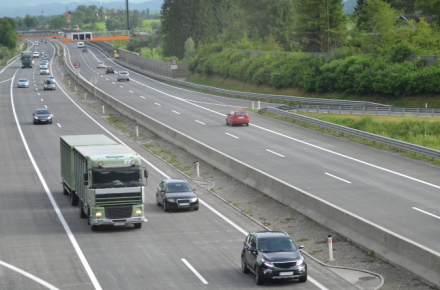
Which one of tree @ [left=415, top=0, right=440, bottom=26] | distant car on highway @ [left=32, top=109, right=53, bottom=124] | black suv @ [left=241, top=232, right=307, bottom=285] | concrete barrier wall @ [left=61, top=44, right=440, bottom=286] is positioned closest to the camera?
black suv @ [left=241, top=232, right=307, bottom=285]

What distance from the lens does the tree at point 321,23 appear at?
83.9m

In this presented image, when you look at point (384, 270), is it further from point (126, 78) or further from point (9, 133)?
point (126, 78)

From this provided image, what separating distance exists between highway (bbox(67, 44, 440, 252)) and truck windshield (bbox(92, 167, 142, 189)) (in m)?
8.40

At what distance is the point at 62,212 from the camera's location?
2728 centimetres

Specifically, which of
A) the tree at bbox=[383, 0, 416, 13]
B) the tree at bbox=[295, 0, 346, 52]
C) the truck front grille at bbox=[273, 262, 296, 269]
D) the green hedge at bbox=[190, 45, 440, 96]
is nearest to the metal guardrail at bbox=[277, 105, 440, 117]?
the green hedge at bbox=[190, 45, 440, 96]

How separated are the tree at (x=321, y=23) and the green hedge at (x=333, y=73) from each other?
538cm

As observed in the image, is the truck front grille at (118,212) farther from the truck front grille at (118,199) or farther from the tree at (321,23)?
the tree at (321,23)

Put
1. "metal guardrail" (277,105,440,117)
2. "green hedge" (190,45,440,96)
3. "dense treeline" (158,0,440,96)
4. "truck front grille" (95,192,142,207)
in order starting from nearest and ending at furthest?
"truck front grille" (95,192,142,207) → "metal guardrail" (277,105,440,117) → "green hedge" (190,45,440,96) → "dense treeline" (158,0,440,96)

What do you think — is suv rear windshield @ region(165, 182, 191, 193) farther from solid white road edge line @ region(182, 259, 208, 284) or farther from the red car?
the red car

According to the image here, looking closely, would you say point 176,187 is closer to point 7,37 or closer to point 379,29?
point 379,29

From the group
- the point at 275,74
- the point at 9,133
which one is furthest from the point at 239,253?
the point at 275,74

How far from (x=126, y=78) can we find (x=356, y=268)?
79831 millimetres

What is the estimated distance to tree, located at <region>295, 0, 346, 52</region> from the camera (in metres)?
83.9

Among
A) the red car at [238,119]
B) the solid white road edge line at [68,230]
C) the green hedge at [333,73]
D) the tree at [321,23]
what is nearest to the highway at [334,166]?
the red car at [238,119]
